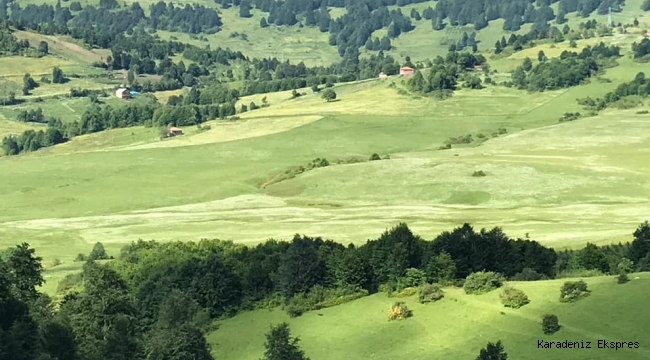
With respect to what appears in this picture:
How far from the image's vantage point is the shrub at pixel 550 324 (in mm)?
73438

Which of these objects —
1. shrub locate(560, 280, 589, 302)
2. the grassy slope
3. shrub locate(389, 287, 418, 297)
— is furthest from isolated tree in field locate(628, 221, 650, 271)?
shrub locate(389, 287, 418, 297)

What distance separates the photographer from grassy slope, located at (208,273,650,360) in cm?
7206

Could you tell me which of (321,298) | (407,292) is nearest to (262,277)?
(321,298)

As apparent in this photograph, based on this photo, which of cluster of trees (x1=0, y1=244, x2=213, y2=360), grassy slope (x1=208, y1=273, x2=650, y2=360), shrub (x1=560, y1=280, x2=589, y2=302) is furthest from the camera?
shrub (x1=560, y1=280, x2=589, y2=302)

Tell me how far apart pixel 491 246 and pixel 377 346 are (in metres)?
17.4

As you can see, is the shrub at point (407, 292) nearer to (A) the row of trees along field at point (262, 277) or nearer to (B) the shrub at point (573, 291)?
(A) the row of trees along field at point (262, 277)

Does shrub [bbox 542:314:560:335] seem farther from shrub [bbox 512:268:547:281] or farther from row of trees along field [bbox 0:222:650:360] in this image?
shrub [bbox 512:268:547:281]

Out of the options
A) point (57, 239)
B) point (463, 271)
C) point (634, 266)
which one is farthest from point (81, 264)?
point (634, 266)

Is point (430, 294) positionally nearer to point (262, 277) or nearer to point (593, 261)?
point (593, 261)

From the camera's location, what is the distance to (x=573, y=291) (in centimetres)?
7725

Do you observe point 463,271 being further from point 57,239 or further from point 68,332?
point 57,239

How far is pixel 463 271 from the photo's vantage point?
90.2 meters

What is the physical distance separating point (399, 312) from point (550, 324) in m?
13.4

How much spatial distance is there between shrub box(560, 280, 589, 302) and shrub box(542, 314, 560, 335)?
3.62 meters
